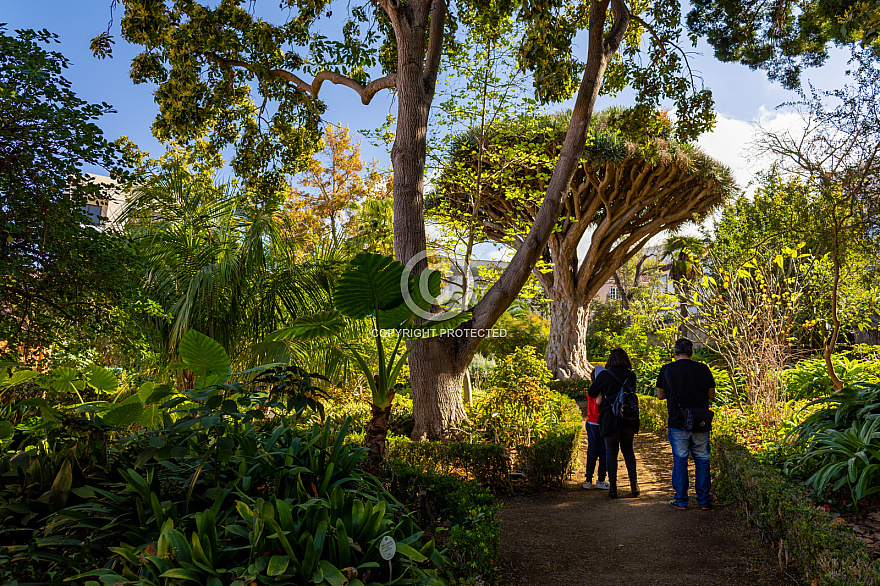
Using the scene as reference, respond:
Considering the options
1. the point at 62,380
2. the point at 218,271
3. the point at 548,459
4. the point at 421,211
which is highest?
the point at 421,211

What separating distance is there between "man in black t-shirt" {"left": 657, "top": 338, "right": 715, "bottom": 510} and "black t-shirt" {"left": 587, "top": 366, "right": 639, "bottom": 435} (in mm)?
523

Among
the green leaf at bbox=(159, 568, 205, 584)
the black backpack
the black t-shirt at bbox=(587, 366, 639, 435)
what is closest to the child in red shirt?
the black t-shirt at bbox=(587, 366, 639, 435)

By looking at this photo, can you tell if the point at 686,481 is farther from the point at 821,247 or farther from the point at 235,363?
the point at 235,363

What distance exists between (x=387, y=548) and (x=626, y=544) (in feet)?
9.17

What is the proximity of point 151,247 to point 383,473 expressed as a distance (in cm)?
400

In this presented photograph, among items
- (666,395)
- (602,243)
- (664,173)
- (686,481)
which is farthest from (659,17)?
(602,243)

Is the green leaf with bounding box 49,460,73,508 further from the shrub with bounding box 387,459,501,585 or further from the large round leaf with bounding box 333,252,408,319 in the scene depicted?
the large round leaf with bounding box 333,252,408,319

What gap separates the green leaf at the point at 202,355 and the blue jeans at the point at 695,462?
418cm

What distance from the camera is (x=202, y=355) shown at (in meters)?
3.11

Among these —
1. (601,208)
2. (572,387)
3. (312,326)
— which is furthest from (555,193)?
(601,208)

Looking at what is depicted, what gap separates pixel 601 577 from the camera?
360 cm

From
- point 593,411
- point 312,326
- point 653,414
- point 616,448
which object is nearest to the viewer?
point 312,326

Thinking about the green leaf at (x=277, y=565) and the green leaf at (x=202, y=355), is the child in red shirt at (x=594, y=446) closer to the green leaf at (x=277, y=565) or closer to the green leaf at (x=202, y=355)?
the green leaf at (x=202, y=355)

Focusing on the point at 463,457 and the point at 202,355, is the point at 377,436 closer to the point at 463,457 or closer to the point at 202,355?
the point at 202,355
